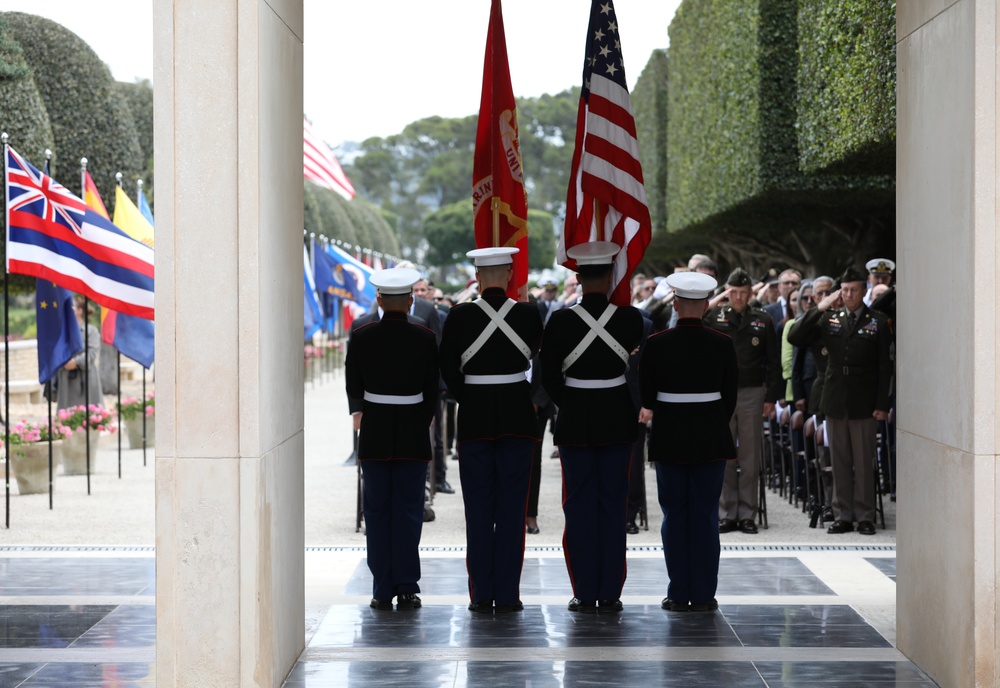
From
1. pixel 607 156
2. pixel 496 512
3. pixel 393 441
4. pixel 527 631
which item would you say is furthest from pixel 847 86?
pixel 527 631

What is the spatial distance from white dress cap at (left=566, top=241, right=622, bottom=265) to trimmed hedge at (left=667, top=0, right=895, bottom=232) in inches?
332

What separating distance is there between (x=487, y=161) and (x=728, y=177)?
11819mm

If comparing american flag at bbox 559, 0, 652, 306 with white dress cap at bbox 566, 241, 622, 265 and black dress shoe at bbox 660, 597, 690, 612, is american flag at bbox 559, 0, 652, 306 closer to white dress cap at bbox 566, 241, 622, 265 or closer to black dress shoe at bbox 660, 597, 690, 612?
white dress cap at bbox 566, 241, 622, 265

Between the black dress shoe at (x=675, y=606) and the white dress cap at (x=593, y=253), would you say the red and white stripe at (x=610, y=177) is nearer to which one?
the white dress cap at (x=593, y=253)

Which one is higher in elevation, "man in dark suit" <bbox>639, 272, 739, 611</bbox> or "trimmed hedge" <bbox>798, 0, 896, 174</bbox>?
"trimmed hedge" <bbox>798, 0, 896, 174</bbox>

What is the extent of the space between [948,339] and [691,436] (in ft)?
6.19

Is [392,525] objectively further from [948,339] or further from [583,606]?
[948,339]

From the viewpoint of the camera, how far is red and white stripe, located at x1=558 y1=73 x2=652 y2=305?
8.28 m

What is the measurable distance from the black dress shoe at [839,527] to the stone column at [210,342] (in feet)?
18.9

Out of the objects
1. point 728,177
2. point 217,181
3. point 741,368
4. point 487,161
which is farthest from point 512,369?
point 728,177

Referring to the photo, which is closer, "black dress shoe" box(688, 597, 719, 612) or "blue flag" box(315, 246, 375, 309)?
"black dress shoe" box(688, 597, 719, 612)

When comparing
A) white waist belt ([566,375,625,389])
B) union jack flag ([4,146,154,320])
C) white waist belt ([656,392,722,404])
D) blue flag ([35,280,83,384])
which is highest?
union jack flag ([4,146,154,320])

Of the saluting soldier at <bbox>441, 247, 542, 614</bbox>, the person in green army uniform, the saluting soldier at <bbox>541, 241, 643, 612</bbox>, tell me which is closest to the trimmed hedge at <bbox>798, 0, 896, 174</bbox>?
the person in green army uniform

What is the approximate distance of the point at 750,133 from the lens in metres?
17.9
